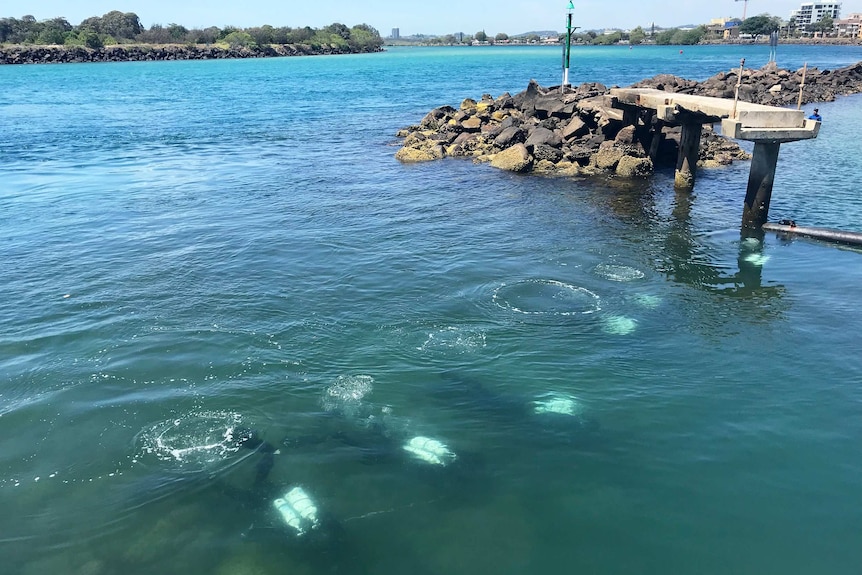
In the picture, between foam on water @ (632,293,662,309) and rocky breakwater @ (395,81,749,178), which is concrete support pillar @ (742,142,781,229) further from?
rocky breakwater @ (395,81,749,178)

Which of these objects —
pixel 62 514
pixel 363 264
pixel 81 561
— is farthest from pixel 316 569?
pixel 363 264

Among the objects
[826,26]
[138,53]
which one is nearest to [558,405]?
[138,53]

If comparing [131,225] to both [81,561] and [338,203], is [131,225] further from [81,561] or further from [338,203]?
[81,561]

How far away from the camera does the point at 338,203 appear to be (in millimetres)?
22750

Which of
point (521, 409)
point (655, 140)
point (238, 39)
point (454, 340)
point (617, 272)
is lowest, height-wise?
point (521, 409)

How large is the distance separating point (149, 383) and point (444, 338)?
18.7 ft

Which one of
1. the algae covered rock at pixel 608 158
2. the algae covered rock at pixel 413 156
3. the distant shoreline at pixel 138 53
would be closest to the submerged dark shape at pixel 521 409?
the algae covered rock at pixel 608 158

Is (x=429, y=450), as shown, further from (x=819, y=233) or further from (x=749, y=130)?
(x=819, y=233)

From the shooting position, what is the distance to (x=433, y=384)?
10938 millimetres

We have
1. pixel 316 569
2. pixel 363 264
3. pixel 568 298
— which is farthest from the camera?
pixel 363 264

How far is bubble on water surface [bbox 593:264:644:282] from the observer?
1529cm

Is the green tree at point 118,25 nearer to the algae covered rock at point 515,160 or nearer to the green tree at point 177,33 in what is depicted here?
the green tree at point 177,33

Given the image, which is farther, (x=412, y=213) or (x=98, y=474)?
(x=412, y=213)

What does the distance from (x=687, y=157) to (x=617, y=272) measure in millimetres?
10470
